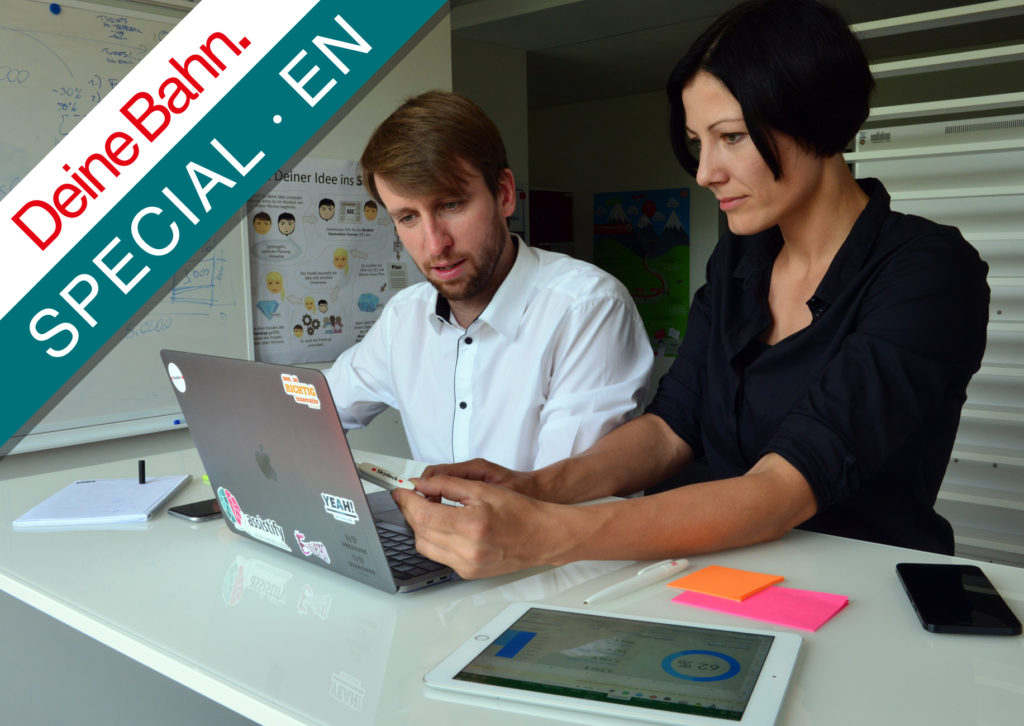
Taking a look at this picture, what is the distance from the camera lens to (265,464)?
3.32 feet

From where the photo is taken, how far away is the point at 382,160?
1.71 meters

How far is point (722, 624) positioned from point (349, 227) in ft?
10.1

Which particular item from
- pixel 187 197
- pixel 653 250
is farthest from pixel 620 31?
pixel 187 197

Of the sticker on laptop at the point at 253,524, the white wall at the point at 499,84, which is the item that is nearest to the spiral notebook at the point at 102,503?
the sticker on laptop at the point at 253,524

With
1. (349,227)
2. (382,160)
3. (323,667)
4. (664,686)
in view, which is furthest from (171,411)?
(664,686)

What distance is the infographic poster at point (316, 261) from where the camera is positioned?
3369mm

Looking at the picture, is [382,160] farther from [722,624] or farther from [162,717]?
[722,624]

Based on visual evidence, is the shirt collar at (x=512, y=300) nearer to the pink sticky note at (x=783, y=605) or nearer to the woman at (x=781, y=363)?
the woman at (x=781, y=363)

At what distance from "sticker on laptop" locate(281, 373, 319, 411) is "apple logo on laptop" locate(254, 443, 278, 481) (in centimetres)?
15

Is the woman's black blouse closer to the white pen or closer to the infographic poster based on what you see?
the white pen

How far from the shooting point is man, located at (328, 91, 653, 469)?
1684 mm

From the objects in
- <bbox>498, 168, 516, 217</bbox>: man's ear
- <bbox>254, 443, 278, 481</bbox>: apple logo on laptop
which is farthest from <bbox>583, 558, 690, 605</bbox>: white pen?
<bbox>498, 168, 516, 217</bbox>: man's ear

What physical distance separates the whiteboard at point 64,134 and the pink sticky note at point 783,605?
2.54 metres

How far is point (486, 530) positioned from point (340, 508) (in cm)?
16
